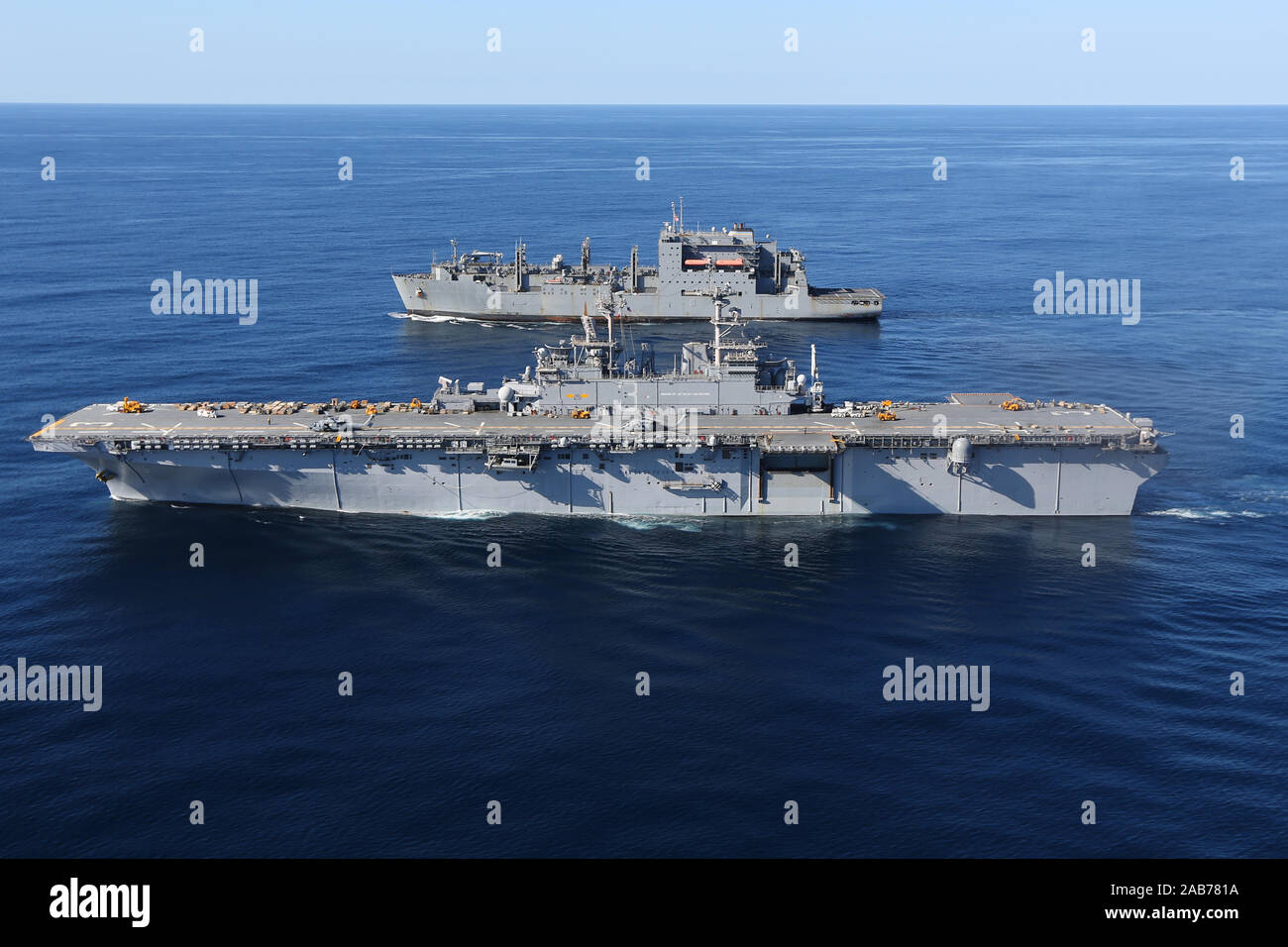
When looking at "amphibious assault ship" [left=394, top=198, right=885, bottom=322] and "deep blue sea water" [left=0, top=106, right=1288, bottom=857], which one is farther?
"amphibious assault ship" [left=394, top=198, right=885, bottom=322]

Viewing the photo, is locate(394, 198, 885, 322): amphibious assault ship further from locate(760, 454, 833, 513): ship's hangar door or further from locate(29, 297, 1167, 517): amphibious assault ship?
locate(760, 454, 833, 513): ship's hangar door

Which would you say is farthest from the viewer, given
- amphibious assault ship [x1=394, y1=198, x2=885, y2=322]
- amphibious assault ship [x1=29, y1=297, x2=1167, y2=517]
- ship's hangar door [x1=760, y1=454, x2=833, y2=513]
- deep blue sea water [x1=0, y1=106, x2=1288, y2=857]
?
amphibious assault ship [x1=394, y1=198, x2=885, y2=322]

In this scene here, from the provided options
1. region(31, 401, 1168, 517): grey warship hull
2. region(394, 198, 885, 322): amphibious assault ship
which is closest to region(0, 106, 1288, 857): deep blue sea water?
region(31, 401, 1168, 517): grey warship hull

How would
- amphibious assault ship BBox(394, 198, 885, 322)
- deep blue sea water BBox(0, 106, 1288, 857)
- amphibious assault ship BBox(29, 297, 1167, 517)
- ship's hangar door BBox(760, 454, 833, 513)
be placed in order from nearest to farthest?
deep blue sea water BBox(0, 106, 1288, 857)
amphibious assault ship BBox(29, 297, 1167, 517)
ship's hangar door BBox(760, 454, 833, 513)
amphibious assault ship BBox(394, 198, 885, 322)

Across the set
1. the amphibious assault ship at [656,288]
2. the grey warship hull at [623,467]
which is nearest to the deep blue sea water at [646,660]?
the grey warship hull at [623,467]

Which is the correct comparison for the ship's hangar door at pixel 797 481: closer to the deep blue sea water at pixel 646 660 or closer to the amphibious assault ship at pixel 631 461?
the amphibious assault ship at pixel 631 461

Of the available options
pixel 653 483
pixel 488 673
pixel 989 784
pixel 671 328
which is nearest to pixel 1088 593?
pixel 989 784
